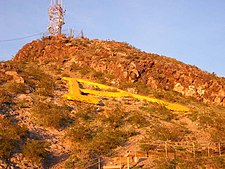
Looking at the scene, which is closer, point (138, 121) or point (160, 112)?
point (138, 121)

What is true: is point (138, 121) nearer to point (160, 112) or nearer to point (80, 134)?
point (160, 112)

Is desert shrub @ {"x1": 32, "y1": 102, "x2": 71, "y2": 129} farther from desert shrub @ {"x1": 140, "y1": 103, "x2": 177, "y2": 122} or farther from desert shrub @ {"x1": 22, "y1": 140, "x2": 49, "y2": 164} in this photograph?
desert shrub @ {"x1": 140, "y1": 103, "x2": 177, "y2": 122}

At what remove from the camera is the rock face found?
26828mm

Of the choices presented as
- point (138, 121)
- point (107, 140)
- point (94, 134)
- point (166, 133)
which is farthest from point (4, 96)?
point (166, 133)

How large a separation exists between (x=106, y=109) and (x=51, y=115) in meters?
3.86

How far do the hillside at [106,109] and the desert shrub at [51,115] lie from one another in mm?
52

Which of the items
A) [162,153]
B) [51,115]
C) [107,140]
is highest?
[51,115]

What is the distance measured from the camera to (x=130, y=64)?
28.0 metres

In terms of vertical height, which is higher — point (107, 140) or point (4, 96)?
point (4, 96)

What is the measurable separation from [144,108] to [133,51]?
40.3 feet

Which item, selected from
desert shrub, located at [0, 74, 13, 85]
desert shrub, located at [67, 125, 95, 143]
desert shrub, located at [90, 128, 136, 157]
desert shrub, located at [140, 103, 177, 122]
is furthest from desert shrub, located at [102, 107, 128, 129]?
desert shrub, located at [0, 74, 13, 85]

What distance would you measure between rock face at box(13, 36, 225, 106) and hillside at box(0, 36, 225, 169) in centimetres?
8

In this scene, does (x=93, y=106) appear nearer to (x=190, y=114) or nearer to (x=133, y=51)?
(x=190, y=114)

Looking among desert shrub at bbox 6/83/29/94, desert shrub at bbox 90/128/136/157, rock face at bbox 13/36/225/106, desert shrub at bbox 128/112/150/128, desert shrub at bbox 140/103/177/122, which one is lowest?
desert shrub at bbox 90/128/136/157
